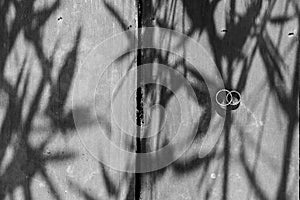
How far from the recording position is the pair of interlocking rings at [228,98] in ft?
6.30

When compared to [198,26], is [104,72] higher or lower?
lower

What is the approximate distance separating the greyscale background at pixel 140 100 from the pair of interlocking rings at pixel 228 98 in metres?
0.02

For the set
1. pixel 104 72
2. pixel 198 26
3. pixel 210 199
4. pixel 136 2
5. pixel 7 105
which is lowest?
pixel 210 199

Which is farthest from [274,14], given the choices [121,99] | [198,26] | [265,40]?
[121,99]

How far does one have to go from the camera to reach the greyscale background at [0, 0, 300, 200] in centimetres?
189

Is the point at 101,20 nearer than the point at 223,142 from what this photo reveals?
No

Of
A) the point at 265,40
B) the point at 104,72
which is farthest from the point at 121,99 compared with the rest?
the point at 265,40

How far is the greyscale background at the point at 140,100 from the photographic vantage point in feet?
6.21

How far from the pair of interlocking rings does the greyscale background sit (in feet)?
0.08

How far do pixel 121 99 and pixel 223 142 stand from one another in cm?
56

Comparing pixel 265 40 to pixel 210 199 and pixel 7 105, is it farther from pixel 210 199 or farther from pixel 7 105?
pixel 7 105

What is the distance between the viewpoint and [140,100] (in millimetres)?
2020

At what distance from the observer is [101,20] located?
6.79ft

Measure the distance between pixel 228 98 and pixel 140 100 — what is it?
448 mm
